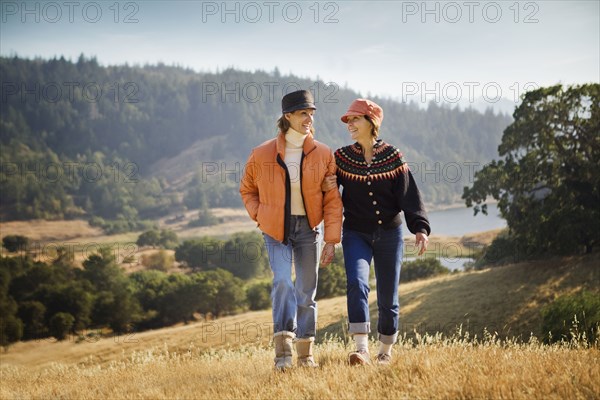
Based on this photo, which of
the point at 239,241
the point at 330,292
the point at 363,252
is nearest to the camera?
the point at 363,252

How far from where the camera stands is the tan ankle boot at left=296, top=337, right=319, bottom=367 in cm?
596

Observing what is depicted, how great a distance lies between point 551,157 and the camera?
32.1 meters

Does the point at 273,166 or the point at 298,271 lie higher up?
the point at 273,166

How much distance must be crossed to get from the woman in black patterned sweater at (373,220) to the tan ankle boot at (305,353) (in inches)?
19.2

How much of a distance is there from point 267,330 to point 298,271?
104 ft

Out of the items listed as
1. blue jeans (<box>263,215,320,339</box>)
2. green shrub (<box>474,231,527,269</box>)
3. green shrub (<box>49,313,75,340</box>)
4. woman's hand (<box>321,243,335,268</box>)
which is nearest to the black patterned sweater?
woman's hand (<box>321,243,335,268</box>)

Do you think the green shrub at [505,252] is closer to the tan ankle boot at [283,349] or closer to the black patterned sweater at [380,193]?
the black patterned sweater at [380,193]

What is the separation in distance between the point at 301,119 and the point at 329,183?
78 cm

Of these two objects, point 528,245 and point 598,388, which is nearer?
point 598,388

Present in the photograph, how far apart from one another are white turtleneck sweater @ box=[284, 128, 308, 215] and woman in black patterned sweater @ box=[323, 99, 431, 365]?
0.32 metres

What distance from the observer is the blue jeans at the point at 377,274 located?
576 cm

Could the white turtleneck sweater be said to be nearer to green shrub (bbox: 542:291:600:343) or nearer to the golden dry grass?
the golden dry grass

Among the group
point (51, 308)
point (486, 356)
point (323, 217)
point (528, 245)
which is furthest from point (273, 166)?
point (51, 308)

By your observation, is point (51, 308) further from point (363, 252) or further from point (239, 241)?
point (363, 252)
